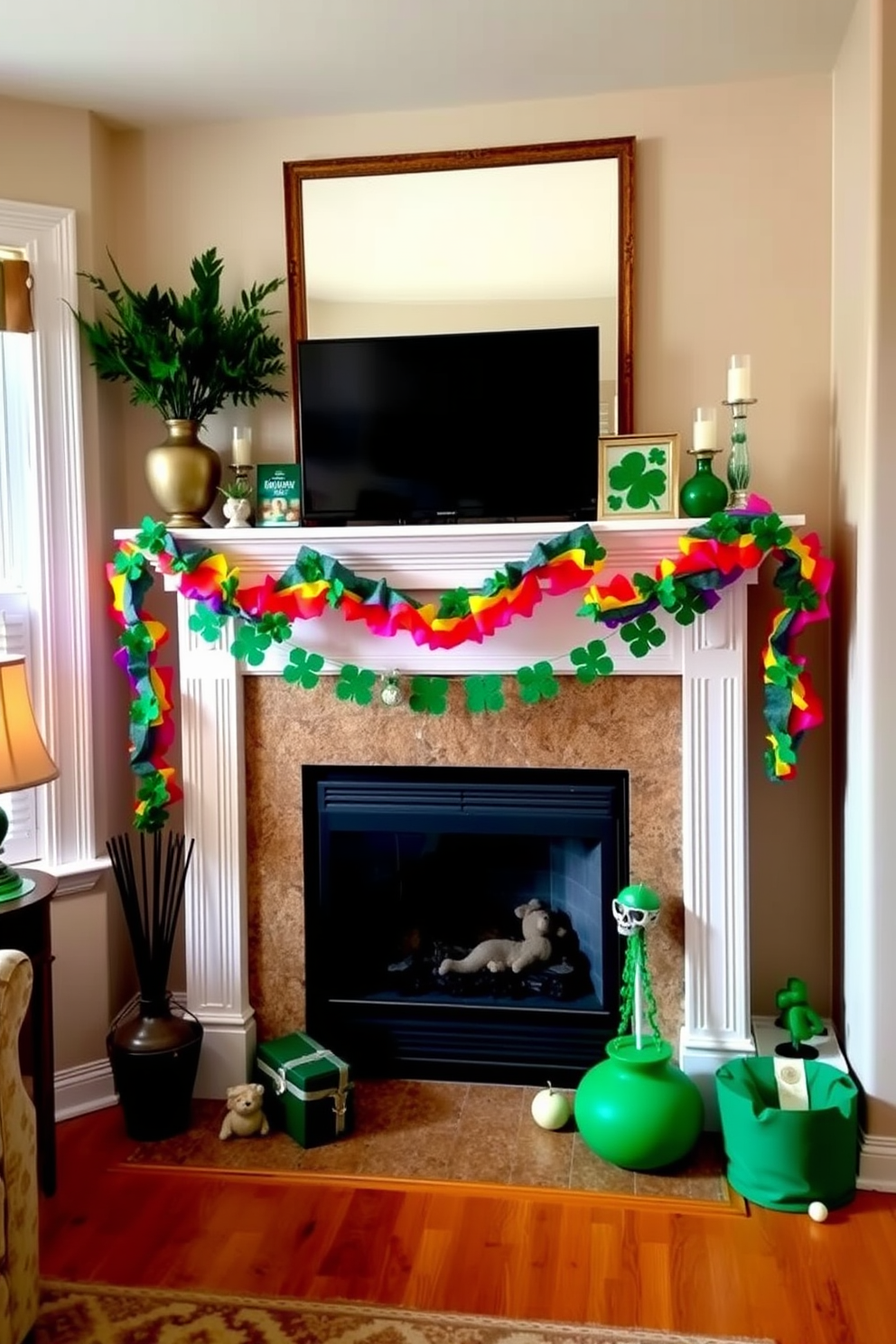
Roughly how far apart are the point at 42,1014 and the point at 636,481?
6.06 feet

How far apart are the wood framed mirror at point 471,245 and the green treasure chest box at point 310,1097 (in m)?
1.72

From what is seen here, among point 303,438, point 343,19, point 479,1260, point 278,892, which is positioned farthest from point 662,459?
point 479,1260

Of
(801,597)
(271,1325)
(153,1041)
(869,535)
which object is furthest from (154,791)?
(869,535)

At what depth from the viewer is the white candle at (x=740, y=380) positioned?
2.62m

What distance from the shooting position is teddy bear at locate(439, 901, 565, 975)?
3059 millimetres

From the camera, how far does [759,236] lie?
2.83 meters

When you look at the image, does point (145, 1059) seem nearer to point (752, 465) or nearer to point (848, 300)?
point (752, 465)

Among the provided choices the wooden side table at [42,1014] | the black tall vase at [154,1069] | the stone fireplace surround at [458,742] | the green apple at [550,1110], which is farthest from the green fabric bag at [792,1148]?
the wooden side table at [42,1014]

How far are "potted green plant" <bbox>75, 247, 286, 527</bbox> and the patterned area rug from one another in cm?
174

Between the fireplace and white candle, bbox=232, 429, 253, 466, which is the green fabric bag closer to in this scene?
the fireplace

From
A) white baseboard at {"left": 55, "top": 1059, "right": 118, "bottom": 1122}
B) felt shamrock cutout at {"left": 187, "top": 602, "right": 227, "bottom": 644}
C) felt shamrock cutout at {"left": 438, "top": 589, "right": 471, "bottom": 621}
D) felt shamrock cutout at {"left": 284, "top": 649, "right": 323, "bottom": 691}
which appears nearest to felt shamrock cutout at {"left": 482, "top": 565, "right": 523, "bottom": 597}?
felt shamrock cutout at {"left": 438, "top": 589, "right": 471, "bottom": 621}

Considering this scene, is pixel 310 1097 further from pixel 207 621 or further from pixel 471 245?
pixel 471 245

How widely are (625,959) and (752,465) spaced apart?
4.21 ft

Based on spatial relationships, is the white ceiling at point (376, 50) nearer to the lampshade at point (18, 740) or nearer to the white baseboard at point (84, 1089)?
the lampshade at point (18, 740)
